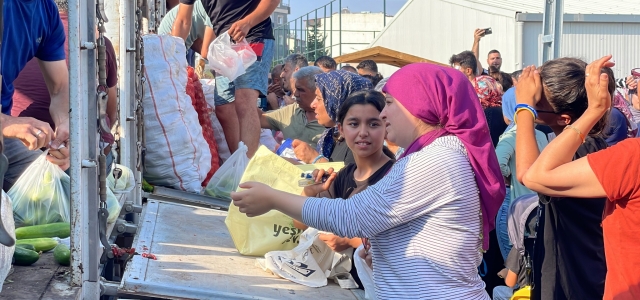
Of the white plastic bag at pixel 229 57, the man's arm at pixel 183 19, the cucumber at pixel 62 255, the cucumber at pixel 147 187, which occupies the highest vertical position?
the man's arm at pixel 183 19

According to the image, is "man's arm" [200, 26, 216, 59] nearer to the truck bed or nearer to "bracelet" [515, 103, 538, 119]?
the truck bed

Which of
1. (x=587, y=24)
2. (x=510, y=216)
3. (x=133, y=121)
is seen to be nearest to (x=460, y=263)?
(x=510, y=216)

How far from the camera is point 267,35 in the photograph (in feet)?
22.3

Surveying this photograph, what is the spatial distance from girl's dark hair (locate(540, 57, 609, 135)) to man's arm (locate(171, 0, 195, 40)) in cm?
441

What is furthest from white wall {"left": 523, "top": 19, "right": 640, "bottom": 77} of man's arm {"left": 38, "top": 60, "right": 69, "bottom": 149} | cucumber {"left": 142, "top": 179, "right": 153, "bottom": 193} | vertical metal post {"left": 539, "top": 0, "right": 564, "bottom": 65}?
man's arm {"left": 38, "top": 60, "right": 69, "bottom": 149}

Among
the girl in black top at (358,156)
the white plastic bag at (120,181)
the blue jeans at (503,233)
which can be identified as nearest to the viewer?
the girl in black top at (358,156)

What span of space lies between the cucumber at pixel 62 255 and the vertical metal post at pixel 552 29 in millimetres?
4773

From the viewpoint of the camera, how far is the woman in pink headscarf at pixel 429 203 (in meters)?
2.50

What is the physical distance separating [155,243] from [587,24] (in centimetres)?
1795

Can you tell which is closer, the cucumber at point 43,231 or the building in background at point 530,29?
the cucumber at point 43,231

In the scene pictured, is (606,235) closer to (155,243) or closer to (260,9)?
(155,243)

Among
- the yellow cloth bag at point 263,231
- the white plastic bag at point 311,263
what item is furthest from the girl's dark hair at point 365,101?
the white plastic bag at point 311,263

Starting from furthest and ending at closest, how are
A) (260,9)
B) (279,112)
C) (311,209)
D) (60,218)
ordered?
1. (279,112)
2. (260,9)
3. (60,218)
4. (311,209)

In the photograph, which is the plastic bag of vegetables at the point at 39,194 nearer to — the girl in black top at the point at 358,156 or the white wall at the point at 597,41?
the girl in black top at the point at 358,156
